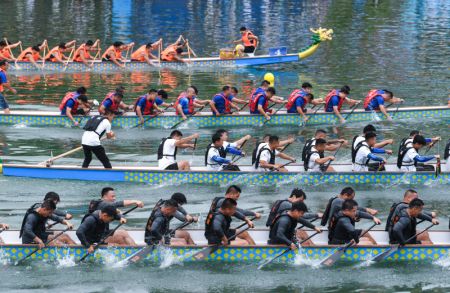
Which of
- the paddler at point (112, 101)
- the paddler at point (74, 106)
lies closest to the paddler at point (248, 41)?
the paddler at point (74, 106)

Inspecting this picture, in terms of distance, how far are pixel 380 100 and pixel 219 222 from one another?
44.3 ft

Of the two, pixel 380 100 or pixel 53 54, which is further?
pixel 53 54

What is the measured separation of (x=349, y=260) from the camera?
1912cm

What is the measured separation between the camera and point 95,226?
61.5ft

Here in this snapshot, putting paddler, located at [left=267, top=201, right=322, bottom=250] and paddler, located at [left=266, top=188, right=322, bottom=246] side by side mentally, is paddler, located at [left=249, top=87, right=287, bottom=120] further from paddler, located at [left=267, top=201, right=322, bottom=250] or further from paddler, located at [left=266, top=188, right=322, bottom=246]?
paddler, located at [left=267, top=201, right=322, bottom=250]

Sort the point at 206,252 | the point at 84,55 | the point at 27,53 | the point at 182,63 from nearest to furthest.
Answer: the point at 206,252
the point at 84,55
the point at 27,53
the point at 182,63

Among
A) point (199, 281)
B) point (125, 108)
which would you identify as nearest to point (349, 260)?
point (199, 281)

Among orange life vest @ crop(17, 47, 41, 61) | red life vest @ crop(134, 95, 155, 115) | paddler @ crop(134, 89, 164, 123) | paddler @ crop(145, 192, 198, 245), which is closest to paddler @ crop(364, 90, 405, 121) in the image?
paddler @ crop(134, 89, 164, 123)

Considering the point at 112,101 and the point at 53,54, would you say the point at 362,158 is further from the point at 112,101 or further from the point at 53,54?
the point at 53,54

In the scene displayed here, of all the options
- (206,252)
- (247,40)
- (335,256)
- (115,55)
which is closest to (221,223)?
(206,252)

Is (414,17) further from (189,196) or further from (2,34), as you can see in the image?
(189,196)

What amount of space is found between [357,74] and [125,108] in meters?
13.7

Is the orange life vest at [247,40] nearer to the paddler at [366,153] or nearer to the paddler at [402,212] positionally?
the paddler at [366,153]

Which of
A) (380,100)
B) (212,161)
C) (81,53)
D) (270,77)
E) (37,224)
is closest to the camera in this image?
(37,224)
